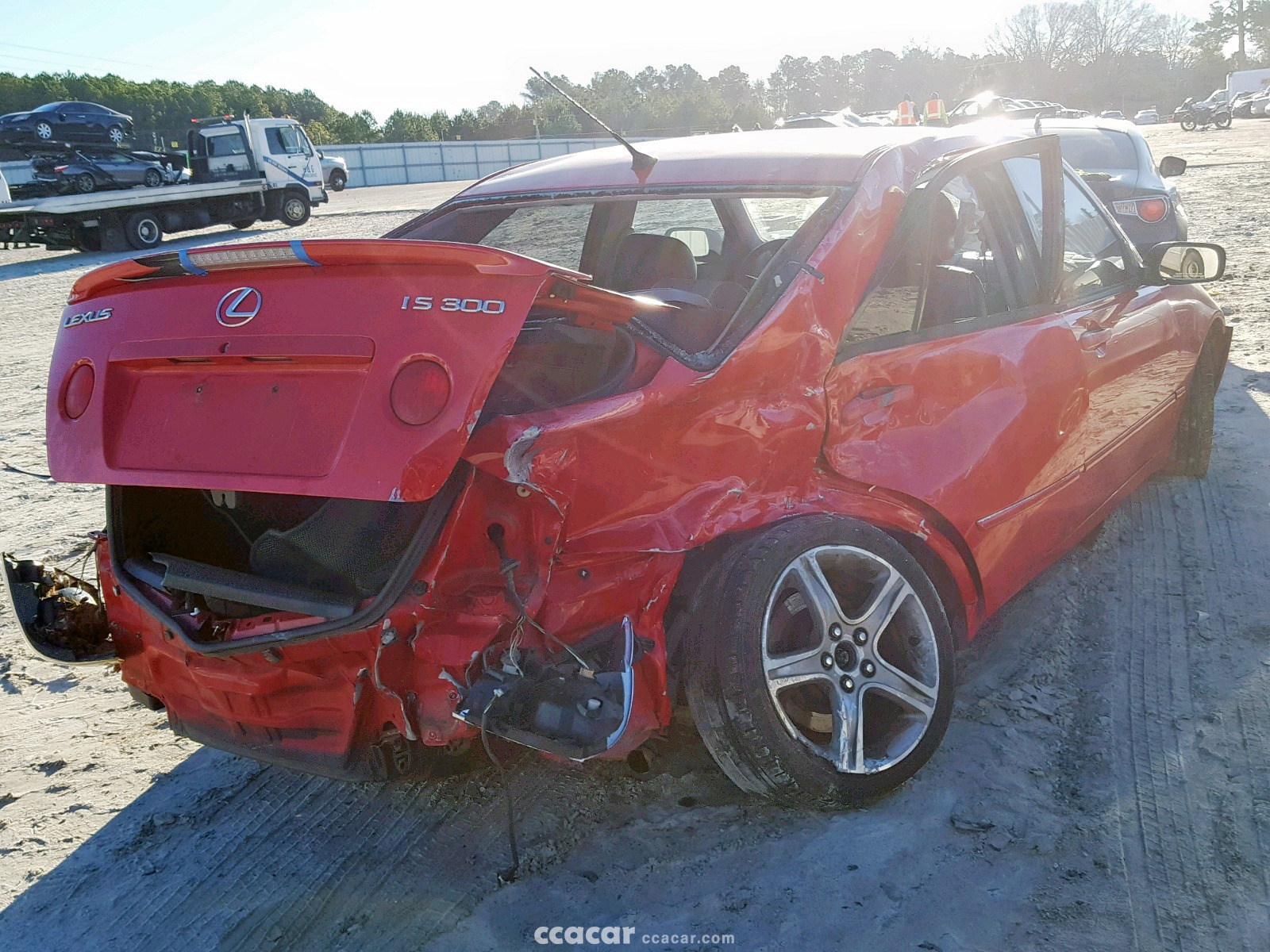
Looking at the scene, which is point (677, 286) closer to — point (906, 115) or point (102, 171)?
point (906, 115)

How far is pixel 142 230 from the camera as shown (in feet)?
66.4

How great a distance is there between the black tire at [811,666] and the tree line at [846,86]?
41.1 m

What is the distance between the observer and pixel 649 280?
11.6ft

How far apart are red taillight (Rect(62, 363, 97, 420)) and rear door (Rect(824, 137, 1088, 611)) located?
1.75 m

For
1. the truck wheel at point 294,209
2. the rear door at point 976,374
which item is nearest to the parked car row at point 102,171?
the truck wheel at point 294,209

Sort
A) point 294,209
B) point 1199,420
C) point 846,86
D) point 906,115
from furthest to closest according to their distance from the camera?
point 846,86, point 294,209, point 906,115, point 1199,420

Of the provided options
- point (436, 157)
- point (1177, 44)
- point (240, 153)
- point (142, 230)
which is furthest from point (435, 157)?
point (1177, 44)

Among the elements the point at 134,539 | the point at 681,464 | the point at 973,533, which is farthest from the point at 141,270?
the point at 973,533

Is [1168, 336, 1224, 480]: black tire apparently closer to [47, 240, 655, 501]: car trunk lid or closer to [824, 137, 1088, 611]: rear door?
[824, 137, 1088, 611]: rear door

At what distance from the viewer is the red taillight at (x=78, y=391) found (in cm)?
238

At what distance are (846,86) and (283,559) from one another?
269 ft

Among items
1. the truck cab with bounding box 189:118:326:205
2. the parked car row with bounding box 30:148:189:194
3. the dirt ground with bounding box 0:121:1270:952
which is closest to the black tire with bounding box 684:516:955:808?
the dirt ground with bounding box 0:121:1270:952

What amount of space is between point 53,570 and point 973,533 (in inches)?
101

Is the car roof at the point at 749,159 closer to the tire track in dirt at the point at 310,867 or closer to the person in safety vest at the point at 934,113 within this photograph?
the tire track in dirt at the point at 310,867
